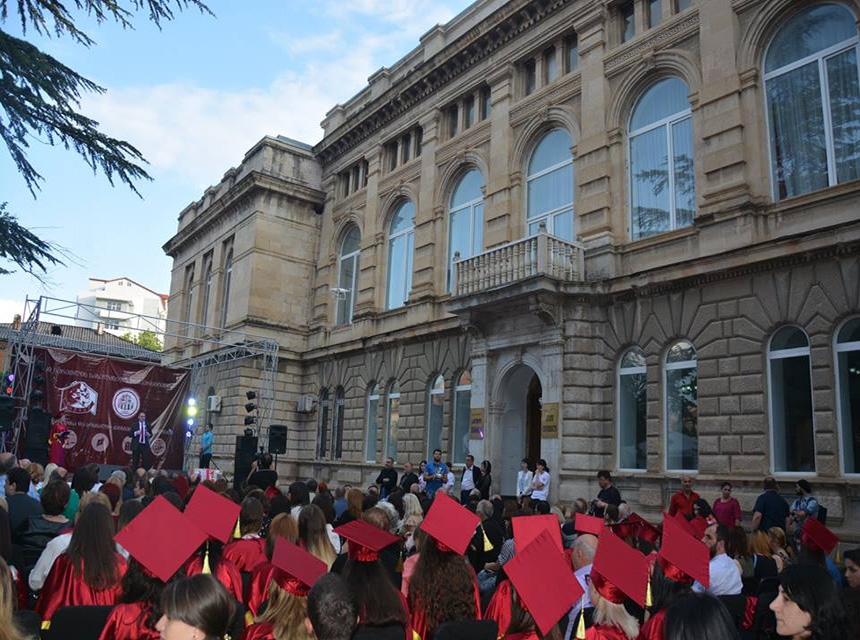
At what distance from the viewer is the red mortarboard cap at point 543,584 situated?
3.78m

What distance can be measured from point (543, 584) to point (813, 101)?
45.8 feet

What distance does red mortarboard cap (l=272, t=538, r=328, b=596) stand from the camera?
3896 millimetres

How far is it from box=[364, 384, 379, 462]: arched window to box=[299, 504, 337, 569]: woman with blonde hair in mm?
19425

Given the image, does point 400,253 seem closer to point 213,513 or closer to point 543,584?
point 213,513

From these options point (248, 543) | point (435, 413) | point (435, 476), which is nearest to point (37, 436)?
point (435, 476)

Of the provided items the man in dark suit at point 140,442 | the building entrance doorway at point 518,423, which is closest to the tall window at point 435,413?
the building entrance doorway at point 518,423

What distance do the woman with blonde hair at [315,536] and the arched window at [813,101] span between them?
12.5m

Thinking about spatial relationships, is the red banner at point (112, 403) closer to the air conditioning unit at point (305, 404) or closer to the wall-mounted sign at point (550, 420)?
the air conditioning unit at point (305, 404)

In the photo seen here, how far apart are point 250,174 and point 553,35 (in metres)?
14.6

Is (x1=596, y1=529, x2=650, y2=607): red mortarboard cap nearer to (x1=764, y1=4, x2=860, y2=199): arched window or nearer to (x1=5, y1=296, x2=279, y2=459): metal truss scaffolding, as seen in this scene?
(x1=764, y1=4, x2=860, y2=199): arched window

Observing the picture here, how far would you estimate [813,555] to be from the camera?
766 centimetres

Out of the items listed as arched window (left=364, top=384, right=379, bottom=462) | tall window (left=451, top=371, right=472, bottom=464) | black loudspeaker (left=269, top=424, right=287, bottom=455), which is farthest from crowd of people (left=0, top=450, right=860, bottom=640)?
arched window (left=364, top=384, right=379, bottom=462)

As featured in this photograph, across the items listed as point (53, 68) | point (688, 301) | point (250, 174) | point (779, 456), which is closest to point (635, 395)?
point (688, 301)

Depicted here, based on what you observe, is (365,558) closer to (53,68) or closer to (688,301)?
(53,68)
